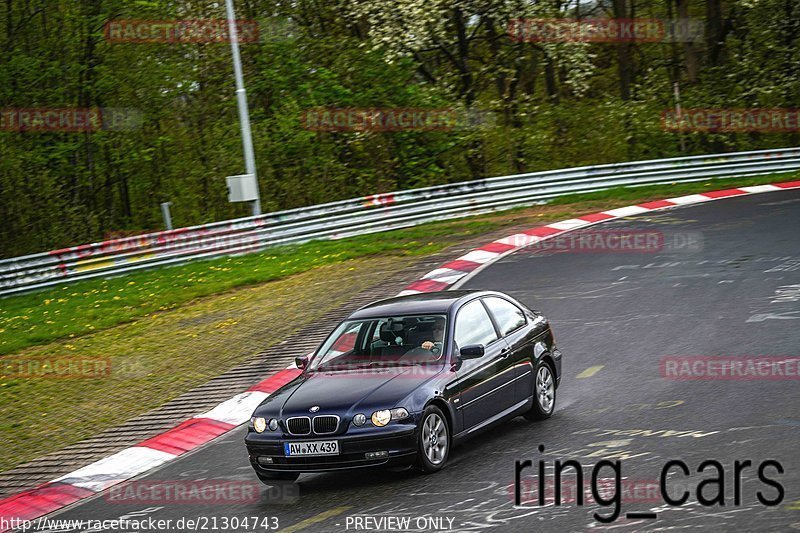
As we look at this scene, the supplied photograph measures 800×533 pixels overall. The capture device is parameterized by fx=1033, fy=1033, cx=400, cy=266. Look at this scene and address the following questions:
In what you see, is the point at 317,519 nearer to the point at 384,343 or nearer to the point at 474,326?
the point at 384,343

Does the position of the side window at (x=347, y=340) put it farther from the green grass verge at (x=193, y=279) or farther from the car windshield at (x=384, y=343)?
the green grass verge at (x=193, y=279)

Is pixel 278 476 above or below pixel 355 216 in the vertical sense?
below

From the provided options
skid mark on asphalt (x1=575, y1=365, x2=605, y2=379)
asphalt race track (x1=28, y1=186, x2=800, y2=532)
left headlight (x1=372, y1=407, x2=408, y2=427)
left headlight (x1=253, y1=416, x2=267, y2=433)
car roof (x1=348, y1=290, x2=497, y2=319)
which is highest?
car roof (x1=348, y1=290, x2=497, y2=319)

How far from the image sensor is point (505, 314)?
1029cm

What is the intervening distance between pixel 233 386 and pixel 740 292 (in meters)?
7.18

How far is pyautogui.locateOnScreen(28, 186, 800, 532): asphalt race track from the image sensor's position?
23.1 feet

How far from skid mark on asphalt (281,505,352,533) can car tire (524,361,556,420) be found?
275 centimetres

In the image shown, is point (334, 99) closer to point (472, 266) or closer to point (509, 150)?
point (509, 150)

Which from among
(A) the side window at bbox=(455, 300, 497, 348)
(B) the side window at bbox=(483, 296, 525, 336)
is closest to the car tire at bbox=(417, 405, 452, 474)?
(A) the side window at bbox=(455, 300, 497, 348)

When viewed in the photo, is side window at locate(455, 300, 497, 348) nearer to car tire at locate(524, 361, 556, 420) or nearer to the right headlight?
car tire at locate(524, 361, 556, 420)

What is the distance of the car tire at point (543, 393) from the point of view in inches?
391

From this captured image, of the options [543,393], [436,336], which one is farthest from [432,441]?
[543,393]

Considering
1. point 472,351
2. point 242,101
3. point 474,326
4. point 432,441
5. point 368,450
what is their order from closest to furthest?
point 368,450 < point 432,441 < point 472,351 < point 474,326 < point 242,101

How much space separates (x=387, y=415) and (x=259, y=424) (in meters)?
1.16
